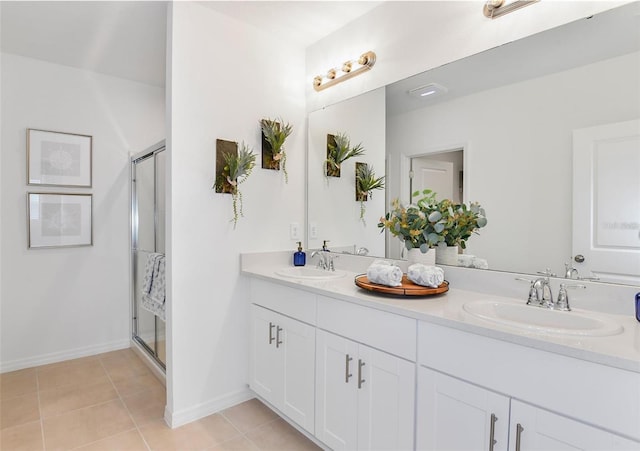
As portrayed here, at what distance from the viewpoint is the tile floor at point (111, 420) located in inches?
74.5

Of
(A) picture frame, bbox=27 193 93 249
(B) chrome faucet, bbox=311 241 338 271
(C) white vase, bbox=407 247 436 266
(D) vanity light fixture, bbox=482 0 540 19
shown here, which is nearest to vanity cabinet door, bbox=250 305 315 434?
(B) chrome faucet, bbox=311 241 338 271

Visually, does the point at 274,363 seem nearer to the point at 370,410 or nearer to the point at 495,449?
the point at 370,410

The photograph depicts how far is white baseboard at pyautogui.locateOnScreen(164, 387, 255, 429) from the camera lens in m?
2.06

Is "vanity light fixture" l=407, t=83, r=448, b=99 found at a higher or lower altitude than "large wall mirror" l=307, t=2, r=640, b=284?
higher

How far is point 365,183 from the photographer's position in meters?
2.23

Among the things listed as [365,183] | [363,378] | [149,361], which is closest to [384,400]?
[363,378]

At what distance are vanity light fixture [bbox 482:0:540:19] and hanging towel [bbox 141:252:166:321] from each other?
2.40 m

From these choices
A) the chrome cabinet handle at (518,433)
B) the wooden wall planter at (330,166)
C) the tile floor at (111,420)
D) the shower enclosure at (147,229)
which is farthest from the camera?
the shower enclosure at (147,229)

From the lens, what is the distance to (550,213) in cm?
149

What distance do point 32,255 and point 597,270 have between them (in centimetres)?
367

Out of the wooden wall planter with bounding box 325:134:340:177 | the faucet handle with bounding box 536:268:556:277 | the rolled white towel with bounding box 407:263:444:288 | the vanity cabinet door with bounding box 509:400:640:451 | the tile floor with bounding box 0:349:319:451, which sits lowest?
the tile floor with bounding box 0:349:319:451

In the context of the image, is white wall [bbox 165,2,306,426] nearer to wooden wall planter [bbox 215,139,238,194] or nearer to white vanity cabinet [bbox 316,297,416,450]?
wooden wall planter [bbox 215,139,238,194]

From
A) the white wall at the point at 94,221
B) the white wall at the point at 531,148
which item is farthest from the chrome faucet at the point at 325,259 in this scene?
the white wall at the point at 94,221

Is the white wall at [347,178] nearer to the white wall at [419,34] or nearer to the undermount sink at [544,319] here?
the white wall at [419,34]
